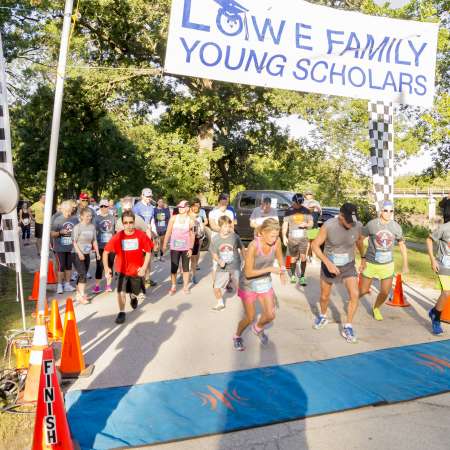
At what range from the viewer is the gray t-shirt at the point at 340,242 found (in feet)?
21.9

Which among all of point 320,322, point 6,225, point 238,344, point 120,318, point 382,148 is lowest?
point 120,318

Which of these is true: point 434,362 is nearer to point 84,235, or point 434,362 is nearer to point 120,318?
point 120,318

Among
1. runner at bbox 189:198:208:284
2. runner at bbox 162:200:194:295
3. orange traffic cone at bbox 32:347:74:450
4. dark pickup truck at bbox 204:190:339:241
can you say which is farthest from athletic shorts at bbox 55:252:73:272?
dark pickup truck at bbox 204:190:339:241

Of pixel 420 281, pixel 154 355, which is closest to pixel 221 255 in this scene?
pixel 154 355

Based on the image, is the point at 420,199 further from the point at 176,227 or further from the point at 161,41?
the point at 176,227

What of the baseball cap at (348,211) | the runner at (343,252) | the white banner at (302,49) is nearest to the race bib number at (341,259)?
the runner at (343,252)

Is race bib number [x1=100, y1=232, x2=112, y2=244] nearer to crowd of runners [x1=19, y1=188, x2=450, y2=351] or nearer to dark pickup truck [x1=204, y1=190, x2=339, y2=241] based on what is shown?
crowd of runners [x1=19, y1=188, x2=450, y2=351]

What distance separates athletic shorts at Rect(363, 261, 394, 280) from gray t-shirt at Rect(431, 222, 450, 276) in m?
0.74

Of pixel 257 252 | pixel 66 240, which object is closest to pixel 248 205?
pixel 66 240

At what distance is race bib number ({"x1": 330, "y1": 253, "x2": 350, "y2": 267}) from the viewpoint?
668 cm

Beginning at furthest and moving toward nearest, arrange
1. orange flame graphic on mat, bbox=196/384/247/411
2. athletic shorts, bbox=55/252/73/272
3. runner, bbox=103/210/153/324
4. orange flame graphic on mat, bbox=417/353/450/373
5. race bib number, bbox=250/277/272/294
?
athletic shorts, bbox=55/252/73/272, runner, bbox=103/210/153/324, race bib number, bbox=250/277/272/294, orange flame graphic on mat, bbox=417/353/450/373, orange flame graphic on mat, bbox=196/384/247/411

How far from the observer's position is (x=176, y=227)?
934 centimetres

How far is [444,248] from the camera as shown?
22.2 ft

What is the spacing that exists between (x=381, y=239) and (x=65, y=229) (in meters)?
5.62
